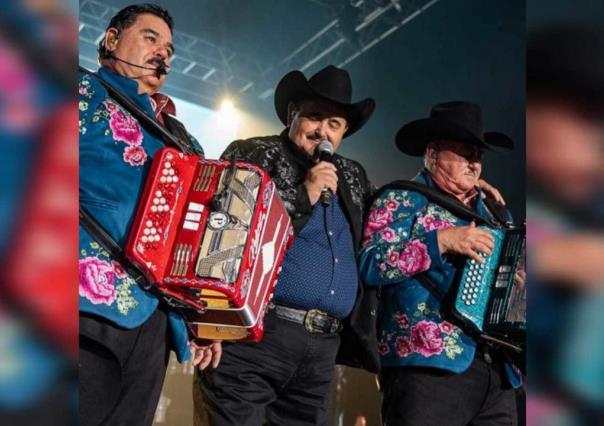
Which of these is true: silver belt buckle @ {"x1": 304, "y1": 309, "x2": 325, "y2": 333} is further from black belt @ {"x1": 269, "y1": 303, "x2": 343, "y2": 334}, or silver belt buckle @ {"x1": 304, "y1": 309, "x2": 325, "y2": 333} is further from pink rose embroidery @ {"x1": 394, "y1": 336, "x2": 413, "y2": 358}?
pink rose embroidery @ {"x1": 394, "y1": 336, "x2": 413, "y2": 358}

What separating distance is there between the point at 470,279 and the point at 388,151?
8.36ft

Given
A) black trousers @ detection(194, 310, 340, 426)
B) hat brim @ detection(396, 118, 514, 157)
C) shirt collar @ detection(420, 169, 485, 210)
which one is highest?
hat brim @ detection(396, 118, 514, 157)

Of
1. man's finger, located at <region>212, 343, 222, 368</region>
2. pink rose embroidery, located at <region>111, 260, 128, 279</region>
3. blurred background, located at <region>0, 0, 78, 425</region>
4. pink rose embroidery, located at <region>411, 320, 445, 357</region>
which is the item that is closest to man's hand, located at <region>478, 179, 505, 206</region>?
pink rose embroidery, located at <region>411, 320, 445, 357</region>

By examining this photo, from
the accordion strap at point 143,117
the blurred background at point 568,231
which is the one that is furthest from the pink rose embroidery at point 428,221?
the blurred background at point 568,231

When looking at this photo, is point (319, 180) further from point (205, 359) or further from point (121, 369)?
point (121, 369)

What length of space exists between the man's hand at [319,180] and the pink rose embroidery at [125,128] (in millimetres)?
551

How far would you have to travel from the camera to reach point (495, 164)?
3959 millimetres

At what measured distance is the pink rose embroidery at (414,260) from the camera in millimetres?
1879

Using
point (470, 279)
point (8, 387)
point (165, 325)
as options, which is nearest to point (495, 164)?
point (470, 279)

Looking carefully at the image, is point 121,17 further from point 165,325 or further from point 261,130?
point 261,130

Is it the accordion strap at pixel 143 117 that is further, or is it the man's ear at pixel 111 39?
the man's ear at pixel 111 39

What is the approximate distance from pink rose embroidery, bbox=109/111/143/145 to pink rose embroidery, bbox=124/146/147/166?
0.04 feet

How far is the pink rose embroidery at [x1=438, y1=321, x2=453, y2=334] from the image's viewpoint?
186 centimetres

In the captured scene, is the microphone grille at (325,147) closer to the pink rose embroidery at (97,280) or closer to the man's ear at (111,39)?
the man's ear at (111,39)
